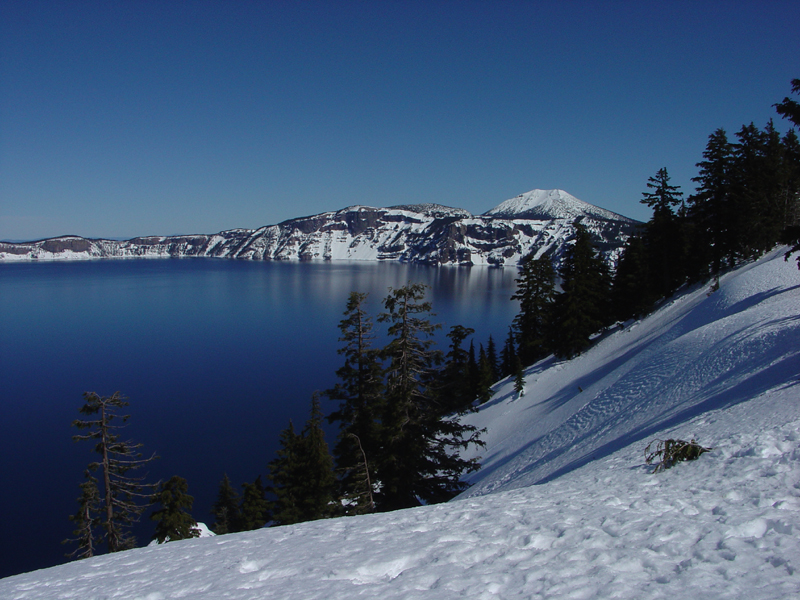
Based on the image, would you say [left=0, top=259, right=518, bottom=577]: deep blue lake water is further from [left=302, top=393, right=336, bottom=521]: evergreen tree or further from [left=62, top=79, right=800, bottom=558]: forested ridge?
[left=302, top=393, right=336, bottom=521]: evergreen tree

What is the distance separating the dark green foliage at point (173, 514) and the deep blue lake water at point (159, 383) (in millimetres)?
14443

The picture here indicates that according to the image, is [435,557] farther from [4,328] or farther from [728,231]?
[4,328]

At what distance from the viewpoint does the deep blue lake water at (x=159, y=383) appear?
102ft

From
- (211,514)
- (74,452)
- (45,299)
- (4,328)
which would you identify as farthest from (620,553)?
(45,299)

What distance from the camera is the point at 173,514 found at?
54.5 feet

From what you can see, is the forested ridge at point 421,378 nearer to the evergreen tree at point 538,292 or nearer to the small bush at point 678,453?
the evergreen tree at point 538,292

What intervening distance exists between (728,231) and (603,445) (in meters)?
25.9

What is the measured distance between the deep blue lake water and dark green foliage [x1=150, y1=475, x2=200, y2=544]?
47.4 ft

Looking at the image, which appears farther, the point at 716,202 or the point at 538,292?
the point at 538,292

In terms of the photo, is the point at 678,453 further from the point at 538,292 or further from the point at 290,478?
the point at 538,292

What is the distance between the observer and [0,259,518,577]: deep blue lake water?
1220 inches

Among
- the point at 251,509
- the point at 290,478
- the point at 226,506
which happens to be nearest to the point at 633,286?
the point at 290,478

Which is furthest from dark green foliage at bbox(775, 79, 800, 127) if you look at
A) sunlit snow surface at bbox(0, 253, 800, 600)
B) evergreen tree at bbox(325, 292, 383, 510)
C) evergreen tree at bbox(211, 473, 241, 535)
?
evergreen tree at bbox(211, 473, 241, 535)

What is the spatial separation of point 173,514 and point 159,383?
38069 mm
